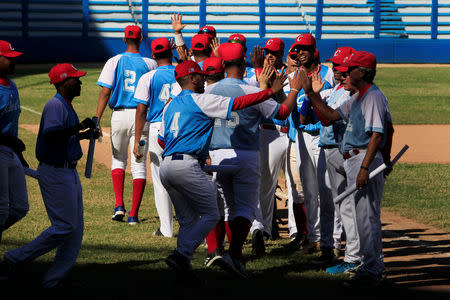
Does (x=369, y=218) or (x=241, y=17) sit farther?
(x=241, y=17)

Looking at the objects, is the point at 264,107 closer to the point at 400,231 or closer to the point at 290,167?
the point at 290,167

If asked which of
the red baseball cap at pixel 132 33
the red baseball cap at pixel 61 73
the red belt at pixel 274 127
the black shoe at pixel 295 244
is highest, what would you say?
the red baseball cap at pixel 132 33

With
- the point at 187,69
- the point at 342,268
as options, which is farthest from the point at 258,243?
the point at 187,69

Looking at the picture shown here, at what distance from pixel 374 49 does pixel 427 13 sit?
4.52 meters

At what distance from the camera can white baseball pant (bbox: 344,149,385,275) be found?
6.48 meters

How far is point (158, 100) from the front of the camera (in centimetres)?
879

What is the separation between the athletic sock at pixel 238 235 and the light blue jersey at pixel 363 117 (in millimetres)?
1121

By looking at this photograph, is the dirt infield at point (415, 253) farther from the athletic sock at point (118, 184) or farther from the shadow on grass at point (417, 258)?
the athletic sock at point (118, 184)

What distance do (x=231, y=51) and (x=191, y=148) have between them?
1.12 metres

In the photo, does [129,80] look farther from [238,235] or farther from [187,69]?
[238,235]

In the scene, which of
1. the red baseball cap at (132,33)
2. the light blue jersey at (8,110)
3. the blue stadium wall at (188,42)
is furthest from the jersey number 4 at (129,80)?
the blue stadium wall at (188,42)

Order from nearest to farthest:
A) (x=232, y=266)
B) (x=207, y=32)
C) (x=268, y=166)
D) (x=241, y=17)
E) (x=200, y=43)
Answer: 1. (x=232, y=266)
2. (x=268, y=166)
3. (x=200, y=43)
4. (x=207, y=32)
5. (x=241, y=17)

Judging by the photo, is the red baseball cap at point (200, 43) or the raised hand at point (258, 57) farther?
the red baseball cap at point (200, 43)

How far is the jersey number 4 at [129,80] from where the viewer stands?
32.0 ft
